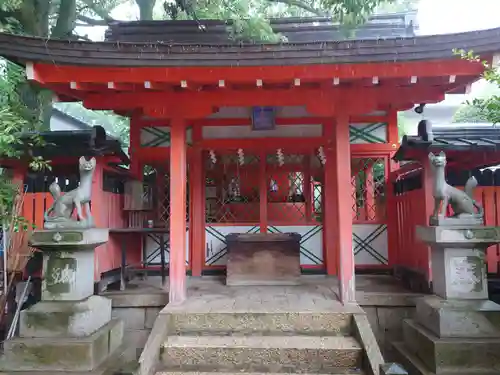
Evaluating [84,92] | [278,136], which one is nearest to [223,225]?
[278,136]

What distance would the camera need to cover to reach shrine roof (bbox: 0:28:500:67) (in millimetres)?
4398

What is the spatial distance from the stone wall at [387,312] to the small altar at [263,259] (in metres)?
1.54

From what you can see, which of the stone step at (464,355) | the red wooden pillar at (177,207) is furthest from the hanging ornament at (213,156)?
the stone step at (464,355)

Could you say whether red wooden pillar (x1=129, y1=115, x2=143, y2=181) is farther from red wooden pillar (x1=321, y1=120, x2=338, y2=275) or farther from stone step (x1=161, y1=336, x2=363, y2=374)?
stone step (x1=161, y1=336, x2=363, y2=374)

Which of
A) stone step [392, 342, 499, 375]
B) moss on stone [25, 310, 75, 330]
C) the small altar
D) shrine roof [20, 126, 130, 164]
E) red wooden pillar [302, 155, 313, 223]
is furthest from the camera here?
red wooden pillar [302, 155, 313, 223]

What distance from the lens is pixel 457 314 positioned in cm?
420

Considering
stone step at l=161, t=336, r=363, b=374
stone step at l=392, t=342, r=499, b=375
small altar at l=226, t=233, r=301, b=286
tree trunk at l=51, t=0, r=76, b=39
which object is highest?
tree trunk at l=51, t=0, r=76, b=39

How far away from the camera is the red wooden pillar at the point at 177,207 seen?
5.25m

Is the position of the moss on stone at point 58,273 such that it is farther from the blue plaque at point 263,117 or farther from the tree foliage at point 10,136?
the blue plaque at point 263,117

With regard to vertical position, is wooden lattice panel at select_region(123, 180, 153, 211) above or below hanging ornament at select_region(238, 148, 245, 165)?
below

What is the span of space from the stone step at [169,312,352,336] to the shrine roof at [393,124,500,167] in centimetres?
252

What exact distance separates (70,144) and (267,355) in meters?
4.03

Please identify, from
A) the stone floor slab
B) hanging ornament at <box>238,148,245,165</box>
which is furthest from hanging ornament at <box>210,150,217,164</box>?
the stone floor slab

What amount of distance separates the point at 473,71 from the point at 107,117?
75.9 feet
